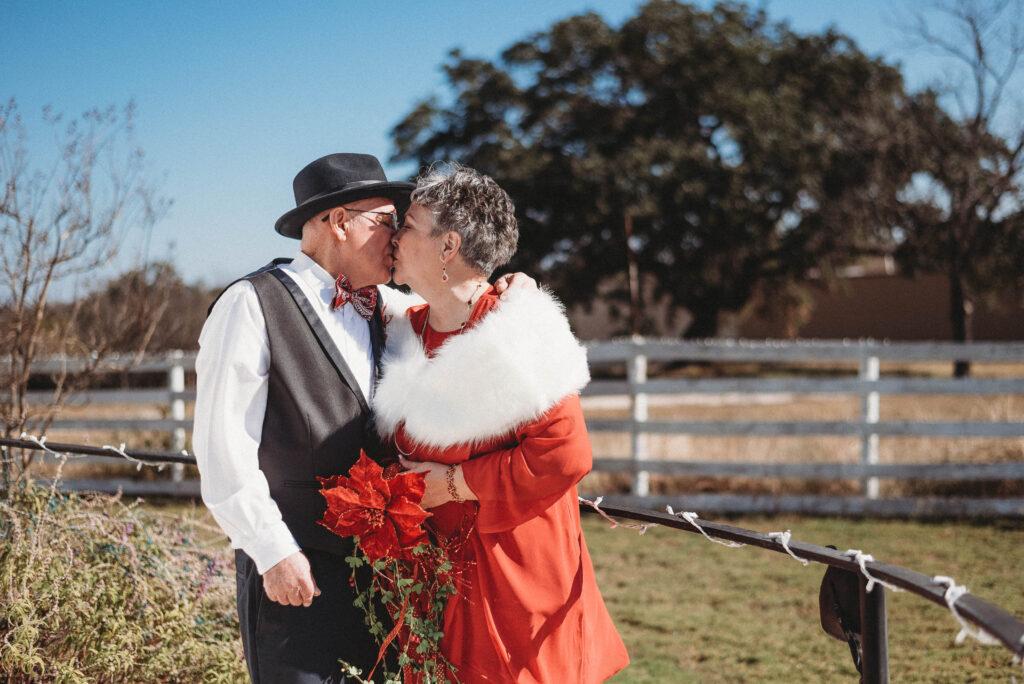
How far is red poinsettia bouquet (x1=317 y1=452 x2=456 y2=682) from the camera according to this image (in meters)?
1.93

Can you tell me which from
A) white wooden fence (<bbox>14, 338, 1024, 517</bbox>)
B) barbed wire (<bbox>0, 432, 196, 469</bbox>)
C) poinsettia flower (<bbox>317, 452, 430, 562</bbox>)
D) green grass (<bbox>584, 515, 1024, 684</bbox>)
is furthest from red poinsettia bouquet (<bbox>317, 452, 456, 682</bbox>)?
white wooden fence (<bbox>14, 338, 1024, 517</bbox>)

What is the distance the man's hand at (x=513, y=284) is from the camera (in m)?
2.17

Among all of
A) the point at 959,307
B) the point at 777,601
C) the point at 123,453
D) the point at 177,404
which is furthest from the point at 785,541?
the point at 959,307

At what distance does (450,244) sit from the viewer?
7.06 ft

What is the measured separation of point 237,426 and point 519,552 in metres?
0.77

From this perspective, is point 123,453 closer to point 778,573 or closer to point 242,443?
point 242,443

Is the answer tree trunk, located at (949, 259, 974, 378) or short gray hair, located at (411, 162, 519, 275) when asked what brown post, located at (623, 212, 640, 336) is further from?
short gray hair, located at (411, 162, 519, 275)

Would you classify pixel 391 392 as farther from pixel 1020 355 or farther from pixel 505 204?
pixel 1020 355

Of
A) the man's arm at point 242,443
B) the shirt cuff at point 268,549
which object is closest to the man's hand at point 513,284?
the man's arm at point 242,443

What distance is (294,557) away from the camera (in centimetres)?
200

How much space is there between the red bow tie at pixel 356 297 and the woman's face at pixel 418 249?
0.57 feet

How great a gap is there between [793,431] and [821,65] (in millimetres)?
19084

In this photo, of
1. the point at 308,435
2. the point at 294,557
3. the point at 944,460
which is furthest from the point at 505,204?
the point at 944,460

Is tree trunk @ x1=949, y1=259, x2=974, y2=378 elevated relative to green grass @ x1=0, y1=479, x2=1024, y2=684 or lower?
elevated
